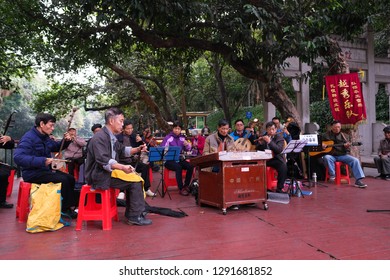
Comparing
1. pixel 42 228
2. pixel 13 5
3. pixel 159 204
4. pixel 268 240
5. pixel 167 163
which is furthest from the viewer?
pixel 13 5

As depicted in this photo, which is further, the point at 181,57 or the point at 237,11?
the point at 181,57

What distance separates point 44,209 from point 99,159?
92 cm

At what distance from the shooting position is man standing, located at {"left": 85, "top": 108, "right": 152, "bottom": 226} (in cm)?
431

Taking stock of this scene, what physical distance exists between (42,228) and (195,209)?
91.0 inches

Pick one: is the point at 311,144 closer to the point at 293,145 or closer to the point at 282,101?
the point at 293,145

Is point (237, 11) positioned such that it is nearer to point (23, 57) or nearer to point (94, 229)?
point (94, 229)

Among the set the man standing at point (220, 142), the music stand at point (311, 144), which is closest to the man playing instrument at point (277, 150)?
the man standing at point (220, 142)

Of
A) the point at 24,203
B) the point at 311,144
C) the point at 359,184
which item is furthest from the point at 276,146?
the point at 24,203

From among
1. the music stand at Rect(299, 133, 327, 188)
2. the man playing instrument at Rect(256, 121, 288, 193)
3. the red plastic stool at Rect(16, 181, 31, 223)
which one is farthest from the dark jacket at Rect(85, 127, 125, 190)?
Result: the music stand at Rect(299, 133, 327, 188)

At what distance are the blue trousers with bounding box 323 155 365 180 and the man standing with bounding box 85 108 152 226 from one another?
4.91 metres

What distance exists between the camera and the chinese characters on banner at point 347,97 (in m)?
8.88

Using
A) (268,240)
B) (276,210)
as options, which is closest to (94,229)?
(268,240)

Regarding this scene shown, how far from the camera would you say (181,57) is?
1086cm

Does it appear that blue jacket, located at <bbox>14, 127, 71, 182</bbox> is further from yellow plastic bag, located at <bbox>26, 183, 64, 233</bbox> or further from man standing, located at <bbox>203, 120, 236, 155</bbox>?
man standing, located at <bbox>203, 120, 236, 155</bbox>
